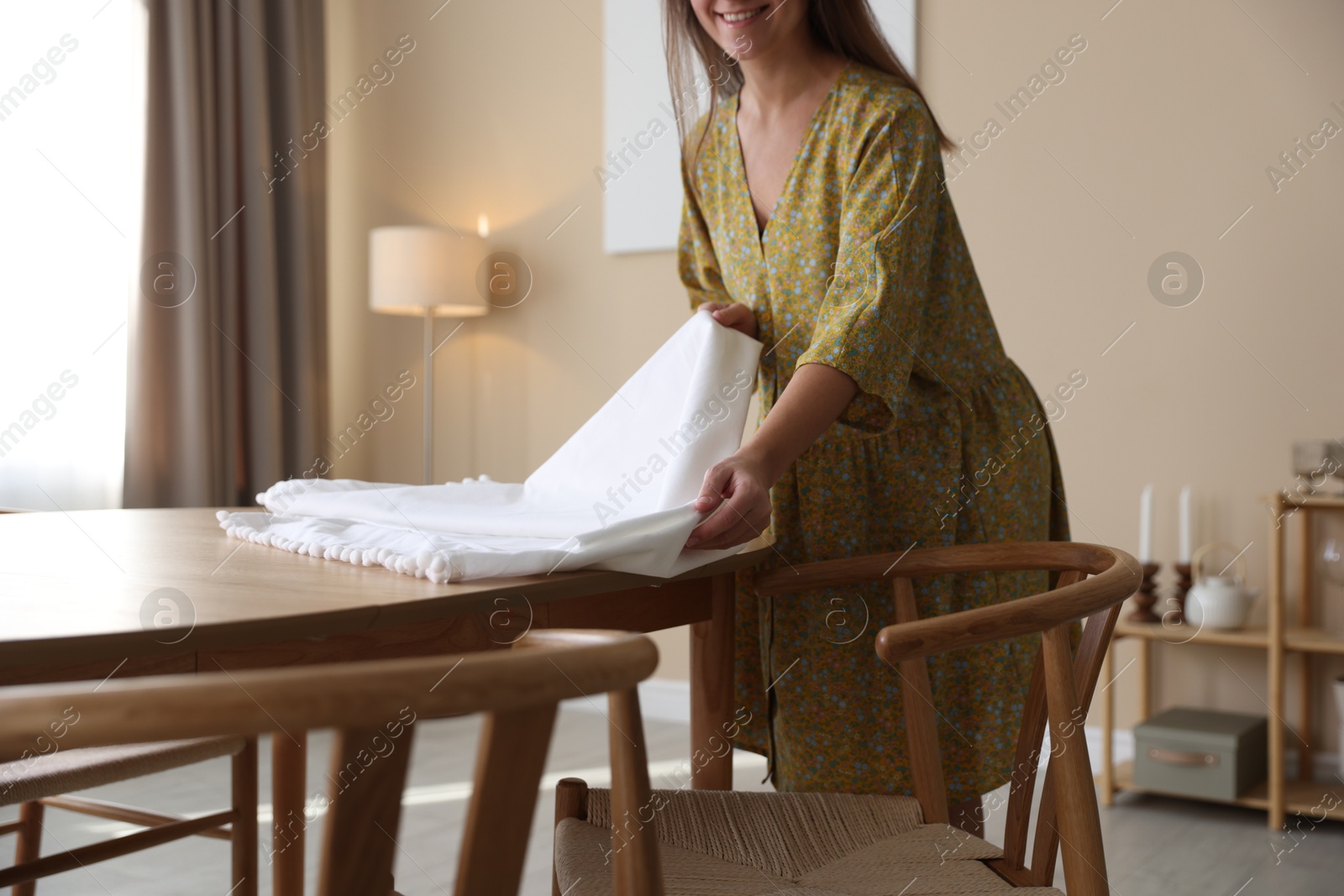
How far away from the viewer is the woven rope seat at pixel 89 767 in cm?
138

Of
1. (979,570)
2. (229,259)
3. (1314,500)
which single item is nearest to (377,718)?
(979,570)

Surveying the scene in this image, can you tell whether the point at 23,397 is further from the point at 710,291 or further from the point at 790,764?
the point at 790,764

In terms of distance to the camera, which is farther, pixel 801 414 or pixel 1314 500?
pixel 1314 500

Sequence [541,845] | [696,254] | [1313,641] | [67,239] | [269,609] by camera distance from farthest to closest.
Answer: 1. [67,239]
2. [1313,641]
3. [541,845]
4. [696,254]
5. [269,609]

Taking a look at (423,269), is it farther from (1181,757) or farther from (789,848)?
(789,848)

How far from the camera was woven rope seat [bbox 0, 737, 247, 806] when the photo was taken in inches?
54.1

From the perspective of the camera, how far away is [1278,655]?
260 cm

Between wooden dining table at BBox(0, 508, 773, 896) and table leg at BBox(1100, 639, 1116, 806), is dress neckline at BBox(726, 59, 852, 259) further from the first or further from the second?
table leg at BBox(1100, 639, 1116, 806)

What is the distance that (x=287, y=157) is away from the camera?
Result: 374 cm

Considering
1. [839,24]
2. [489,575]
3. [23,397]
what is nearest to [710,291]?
[839,24]

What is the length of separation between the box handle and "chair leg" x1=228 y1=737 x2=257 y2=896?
194 cm

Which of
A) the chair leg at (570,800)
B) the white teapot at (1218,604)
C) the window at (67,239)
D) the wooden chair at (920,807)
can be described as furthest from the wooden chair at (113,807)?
the white teapot at (1218,604)

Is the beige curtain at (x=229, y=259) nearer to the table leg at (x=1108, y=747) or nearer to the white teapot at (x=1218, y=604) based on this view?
the table leg at (x=1108, y=747)

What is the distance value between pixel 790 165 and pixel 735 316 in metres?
0.20
